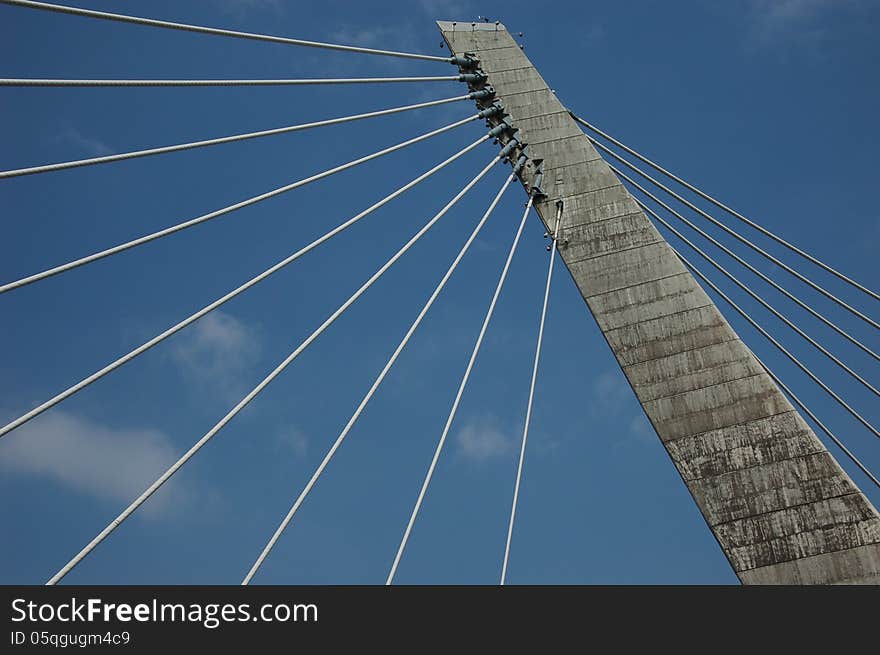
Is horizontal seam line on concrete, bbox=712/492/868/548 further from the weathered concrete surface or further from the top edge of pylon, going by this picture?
the top edge of pylon

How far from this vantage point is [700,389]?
16453 mm

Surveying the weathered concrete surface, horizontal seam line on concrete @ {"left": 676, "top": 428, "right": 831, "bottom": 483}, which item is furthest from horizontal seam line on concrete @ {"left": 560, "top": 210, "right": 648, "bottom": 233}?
horizontal seam line on concrete @ {"left": 676, "top": 428, "right": 831, "bottom": 483}

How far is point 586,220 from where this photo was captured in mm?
17719

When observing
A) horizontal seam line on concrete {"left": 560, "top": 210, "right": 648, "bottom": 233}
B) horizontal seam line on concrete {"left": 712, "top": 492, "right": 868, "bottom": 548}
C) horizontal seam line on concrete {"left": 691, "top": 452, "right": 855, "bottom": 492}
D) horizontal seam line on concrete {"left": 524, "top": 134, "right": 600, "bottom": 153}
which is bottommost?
horizontal seam line on concrete {"left": 712, "top": 492, "right": 868, "bottom": 548}

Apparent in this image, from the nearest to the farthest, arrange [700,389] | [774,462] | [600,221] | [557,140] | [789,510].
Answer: [789,510] → [774,462] → [700,389] → [600,221] → [557,140]

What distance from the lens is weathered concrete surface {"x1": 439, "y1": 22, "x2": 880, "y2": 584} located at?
15.5 m

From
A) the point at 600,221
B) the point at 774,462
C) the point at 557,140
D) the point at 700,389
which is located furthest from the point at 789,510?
the point at 557,140

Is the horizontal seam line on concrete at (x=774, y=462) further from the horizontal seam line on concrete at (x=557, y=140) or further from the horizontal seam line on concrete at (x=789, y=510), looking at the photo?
Result: the horizontal seam line on concrete at (x=557, y=140)

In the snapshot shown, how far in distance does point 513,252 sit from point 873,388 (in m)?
5.73

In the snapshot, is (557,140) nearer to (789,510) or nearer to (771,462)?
(771,462)

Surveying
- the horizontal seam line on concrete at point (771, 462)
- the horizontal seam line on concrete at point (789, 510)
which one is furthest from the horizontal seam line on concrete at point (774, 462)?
the horizontal seam line on concrete at point (789, 510)

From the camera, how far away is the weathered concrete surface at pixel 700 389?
610 inches
